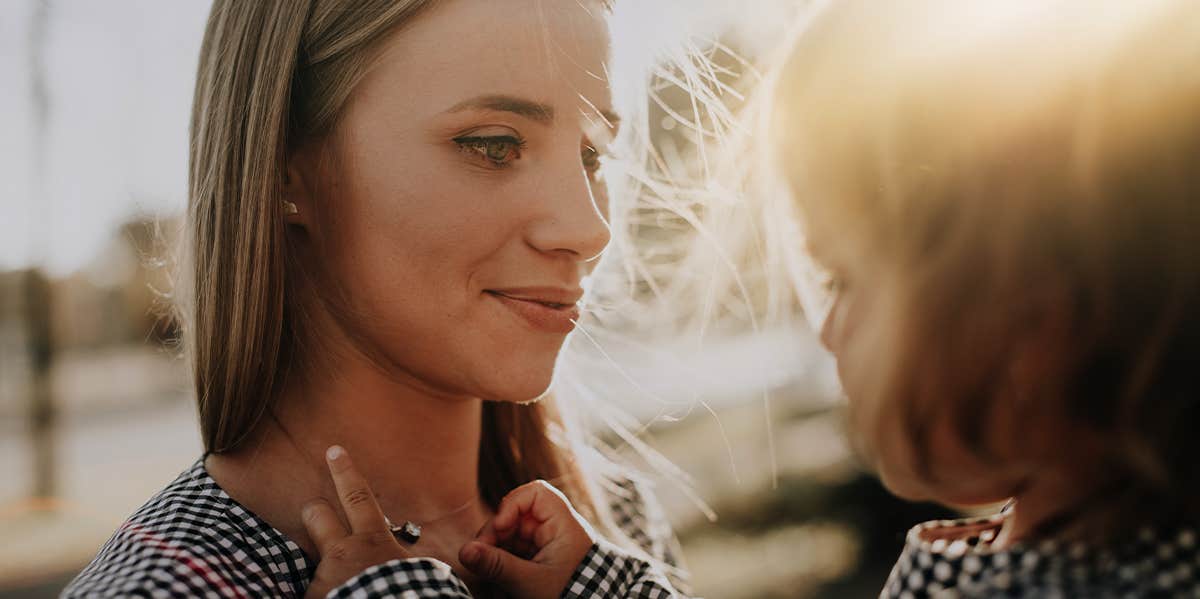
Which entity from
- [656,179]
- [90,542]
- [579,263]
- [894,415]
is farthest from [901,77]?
[90,542]

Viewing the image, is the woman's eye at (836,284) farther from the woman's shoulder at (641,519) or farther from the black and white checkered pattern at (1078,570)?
the woman's shoulder at (641,519)

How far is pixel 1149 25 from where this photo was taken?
1.12m

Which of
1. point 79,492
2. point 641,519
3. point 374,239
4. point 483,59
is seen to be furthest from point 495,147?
point 79,492

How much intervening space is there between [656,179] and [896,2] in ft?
3.53

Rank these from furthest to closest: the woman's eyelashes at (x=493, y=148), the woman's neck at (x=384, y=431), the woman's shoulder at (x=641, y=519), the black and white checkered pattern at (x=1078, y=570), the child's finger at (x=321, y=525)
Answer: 1. the woman's shoulder at (x=641, y=519)
2. the woman's neck at (x=384, y=431)
3. the woman's eyelashes at (x=493, y=148)
4. the child's finger at (x=321, y=525)
5. the black and white checkered pattern at (x=1078, y=570)

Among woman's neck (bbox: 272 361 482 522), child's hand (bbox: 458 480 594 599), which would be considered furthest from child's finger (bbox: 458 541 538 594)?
woman's neck (bbox: 272 361 482 522)

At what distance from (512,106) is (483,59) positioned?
3.4 inches

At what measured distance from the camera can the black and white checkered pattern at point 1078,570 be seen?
1063 millimetres

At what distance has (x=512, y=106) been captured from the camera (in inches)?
62.1

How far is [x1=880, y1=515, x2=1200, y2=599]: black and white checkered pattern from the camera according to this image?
1.06 metres

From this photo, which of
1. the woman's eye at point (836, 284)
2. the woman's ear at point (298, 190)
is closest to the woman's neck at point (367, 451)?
the woman's ear at point (298, 190)

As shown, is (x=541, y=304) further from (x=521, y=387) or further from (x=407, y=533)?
(x=407, y=533)

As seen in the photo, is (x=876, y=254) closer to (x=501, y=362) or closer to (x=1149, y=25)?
(x=1149, y=25)

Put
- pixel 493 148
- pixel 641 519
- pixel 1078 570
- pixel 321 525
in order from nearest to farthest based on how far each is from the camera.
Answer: pixel 1078 570
pixel 321 525
pixel 493 148
pixel 641 519
